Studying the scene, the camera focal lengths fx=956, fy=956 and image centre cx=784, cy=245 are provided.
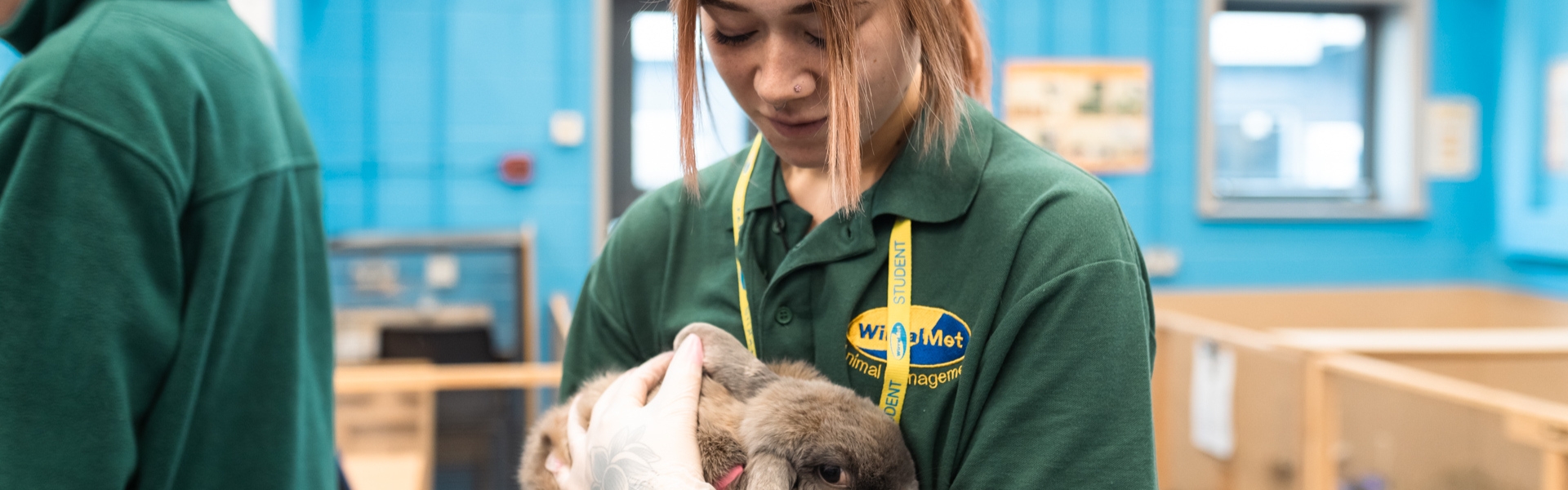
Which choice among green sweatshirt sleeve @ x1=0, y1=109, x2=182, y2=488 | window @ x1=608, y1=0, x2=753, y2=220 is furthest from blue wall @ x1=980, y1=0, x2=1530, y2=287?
green sweatshirt sleeve @ x1=0, y1=109, x2=182, y2=488

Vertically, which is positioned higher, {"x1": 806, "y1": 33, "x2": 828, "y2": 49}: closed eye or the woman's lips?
{"x1": 806, "y1": 33, "x2": 828, "y2": 49}: closed eye

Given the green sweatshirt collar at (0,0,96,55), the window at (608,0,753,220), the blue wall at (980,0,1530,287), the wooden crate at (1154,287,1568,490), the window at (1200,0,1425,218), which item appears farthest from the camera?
the window at (1200,0,1425,218)

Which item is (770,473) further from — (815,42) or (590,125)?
(590,125)

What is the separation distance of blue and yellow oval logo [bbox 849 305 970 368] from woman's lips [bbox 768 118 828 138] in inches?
7.1

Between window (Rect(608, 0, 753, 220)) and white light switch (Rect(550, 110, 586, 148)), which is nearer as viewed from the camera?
white light switch (Rect(550, 110, 586, 148))

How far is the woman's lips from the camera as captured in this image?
90 centimetres

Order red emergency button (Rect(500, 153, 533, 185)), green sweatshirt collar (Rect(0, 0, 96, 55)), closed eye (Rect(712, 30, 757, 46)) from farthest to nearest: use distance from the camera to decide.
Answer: red emergency button (Rect(500, 153, 533, 185)), green sweatshirt collar (Rect(0, 0, 96, 55)), closed eye (Rect(712, 30, 757, 46))

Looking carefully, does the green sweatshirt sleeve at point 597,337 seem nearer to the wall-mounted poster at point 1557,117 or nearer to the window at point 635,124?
the window at point 635,124

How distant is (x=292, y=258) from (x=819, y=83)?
710 millimetres

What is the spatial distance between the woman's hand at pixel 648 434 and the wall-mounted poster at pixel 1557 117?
546 cm

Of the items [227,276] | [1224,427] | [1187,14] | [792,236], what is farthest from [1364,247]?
[227,276]

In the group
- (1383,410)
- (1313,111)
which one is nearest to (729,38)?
(1383,410)

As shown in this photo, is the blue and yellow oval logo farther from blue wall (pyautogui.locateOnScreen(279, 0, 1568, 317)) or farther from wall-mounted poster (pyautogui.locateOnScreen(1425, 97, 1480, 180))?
wall-mounted poster (pyautogui.locateOnScreen(1425, 97, 1480, 180))

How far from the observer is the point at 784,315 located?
961 mm
